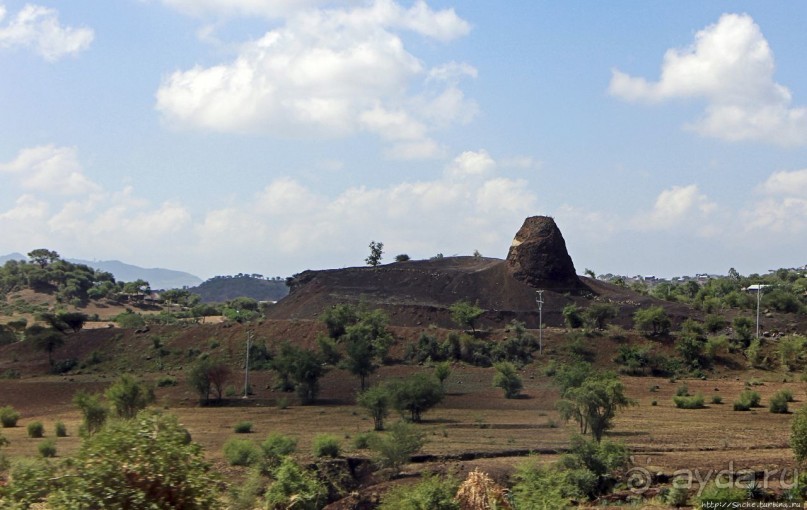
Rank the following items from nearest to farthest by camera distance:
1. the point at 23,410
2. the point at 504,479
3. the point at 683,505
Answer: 1. the point at 683,505
2. the point at 504,479
3. the point at 23,410

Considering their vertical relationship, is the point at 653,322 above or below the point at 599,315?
below

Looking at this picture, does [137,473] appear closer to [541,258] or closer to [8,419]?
[8,419]

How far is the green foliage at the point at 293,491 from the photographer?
835 inches

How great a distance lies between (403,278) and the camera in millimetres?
94188

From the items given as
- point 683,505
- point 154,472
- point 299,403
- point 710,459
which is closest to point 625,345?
point 299,403

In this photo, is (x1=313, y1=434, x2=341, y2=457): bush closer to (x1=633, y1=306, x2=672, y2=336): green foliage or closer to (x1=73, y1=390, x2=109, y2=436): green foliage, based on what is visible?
(x1=73, y1=390, x2=109, y2=436): green foliage

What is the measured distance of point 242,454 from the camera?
29500mm

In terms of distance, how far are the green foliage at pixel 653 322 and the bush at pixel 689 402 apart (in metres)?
20.8

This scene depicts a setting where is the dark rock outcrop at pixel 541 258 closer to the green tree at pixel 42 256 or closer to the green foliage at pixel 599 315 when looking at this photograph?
the green foliage at pixel 599 315

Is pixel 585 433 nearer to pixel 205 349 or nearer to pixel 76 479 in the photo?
pixel 76 479

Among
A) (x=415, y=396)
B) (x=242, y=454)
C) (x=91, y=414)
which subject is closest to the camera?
(x=242, y=454)

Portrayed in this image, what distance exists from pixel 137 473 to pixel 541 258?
8253cm

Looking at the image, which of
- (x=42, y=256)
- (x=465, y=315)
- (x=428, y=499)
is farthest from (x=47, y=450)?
(x=42, y=256)

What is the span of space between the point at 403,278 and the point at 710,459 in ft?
215
